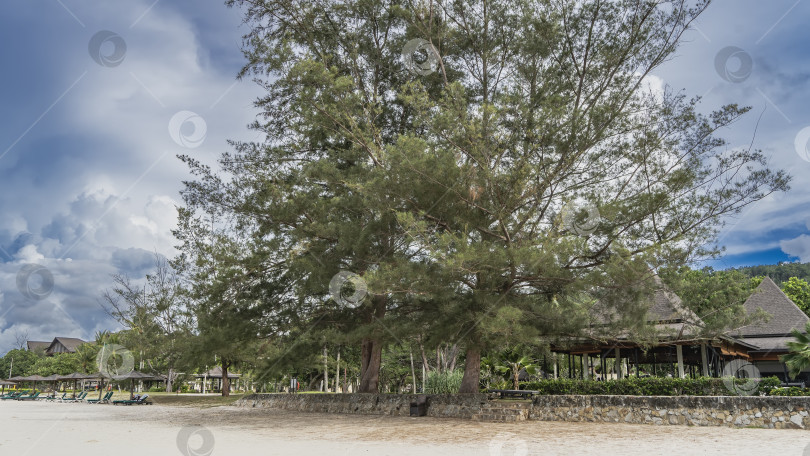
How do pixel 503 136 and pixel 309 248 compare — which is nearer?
pixel 503 136

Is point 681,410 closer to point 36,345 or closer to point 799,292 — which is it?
point 799,292

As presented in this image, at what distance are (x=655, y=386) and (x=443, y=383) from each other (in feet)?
22.8

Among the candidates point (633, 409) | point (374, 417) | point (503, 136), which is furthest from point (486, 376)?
point (503, 136)

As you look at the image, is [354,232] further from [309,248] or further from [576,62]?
[576,62]

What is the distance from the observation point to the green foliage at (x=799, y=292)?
32625 millimetres

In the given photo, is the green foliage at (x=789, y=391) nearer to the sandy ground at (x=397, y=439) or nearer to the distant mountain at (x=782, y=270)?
the sandy ground at (x=397, y=439)

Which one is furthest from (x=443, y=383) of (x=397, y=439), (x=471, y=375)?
(x=397, y=439)

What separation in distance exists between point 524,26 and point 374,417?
1172 centimetres

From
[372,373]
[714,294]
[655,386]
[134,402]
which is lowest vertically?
[134,402]

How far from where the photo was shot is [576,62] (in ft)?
47.0

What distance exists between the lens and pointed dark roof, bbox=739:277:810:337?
21.9 m

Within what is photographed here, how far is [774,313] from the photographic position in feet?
75.7

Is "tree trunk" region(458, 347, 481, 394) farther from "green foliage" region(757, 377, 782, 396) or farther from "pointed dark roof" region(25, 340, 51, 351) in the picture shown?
"pointed dark roof" region(25, 340, 51, 351)

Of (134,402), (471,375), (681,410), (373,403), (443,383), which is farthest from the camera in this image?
(134,402)
